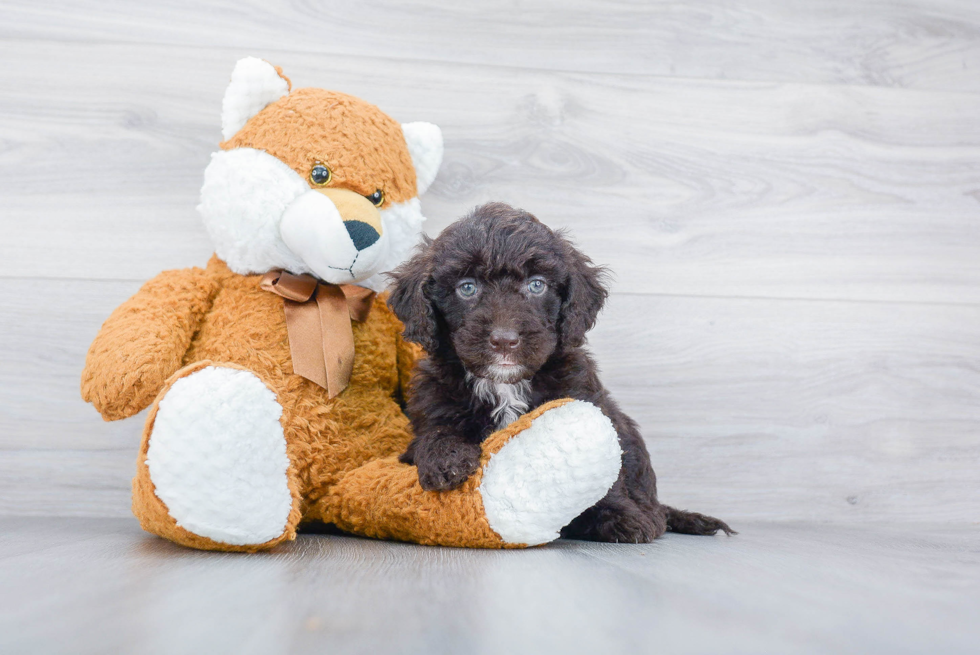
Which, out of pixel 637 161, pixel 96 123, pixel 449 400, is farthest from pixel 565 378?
pixel 96 123

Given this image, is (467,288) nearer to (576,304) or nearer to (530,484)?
(576,304)

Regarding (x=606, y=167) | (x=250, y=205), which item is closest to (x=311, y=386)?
(x=250, y=205)

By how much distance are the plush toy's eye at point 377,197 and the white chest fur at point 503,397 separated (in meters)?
0.41

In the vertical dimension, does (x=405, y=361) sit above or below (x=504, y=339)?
below

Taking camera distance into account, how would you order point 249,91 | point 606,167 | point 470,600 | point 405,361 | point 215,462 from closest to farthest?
point 470,600, point 215,462, point 249,91, point 405,361, point 606,167

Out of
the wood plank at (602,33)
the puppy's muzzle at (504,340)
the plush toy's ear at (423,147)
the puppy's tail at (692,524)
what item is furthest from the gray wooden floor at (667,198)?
the puppy's muzzle at (504,340)

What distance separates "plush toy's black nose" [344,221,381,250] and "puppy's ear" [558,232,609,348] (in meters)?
0.36

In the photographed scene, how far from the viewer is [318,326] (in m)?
1.51

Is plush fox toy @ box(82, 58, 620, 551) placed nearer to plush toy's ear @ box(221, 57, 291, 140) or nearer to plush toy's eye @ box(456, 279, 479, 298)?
plush toy's ear @ box(221, 57, 291, 140)

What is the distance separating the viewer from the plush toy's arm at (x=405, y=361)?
166 cm

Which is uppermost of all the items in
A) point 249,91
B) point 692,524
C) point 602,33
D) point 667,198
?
point 602,33

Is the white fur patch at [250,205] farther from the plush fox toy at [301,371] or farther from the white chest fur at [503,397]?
the white chest fur at [503,397]

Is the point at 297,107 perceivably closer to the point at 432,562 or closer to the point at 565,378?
the point at 565,378

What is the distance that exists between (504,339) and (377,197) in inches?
19.1
